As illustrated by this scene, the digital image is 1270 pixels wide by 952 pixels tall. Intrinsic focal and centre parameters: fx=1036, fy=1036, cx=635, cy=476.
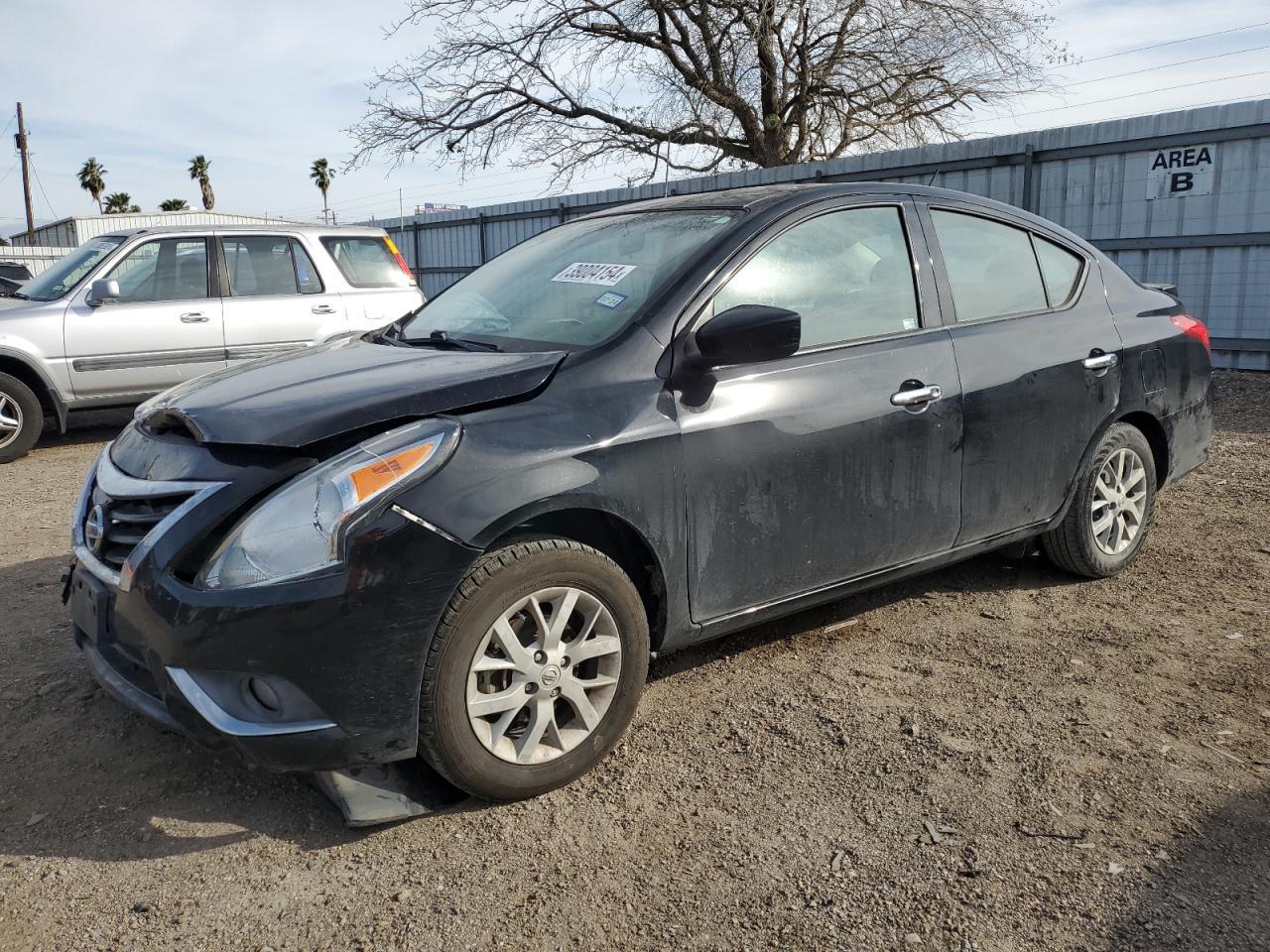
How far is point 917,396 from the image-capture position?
141 inches

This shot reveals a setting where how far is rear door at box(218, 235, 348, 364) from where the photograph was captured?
873cm

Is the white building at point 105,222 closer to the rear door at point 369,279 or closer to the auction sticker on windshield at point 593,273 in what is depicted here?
the rear door at point 369,279

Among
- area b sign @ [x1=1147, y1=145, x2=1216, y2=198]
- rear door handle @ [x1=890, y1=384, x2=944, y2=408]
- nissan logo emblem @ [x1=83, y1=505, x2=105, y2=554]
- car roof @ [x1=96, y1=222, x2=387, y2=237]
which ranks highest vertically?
area b sign @ [x1=1147, y1=145, x2=1216, y2=198]

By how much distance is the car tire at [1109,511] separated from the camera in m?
4.32

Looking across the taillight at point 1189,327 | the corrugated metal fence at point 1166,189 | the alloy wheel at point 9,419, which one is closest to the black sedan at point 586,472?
the taillight at point 1189,327

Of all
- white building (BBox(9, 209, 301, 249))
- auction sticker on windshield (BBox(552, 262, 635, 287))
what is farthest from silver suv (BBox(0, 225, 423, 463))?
white building (BBox(9, 209, 301, 249))

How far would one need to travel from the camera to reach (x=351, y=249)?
9.44 meters

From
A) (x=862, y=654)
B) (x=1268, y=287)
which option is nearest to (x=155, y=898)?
(x=862, y=654)

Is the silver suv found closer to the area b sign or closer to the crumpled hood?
the crumpled hood

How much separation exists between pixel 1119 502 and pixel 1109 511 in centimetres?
7

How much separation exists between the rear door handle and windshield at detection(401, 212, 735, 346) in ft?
2.75

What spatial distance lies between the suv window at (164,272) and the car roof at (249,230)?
0.11 m

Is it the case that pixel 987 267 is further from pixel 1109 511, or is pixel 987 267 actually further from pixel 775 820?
pixel 775 820

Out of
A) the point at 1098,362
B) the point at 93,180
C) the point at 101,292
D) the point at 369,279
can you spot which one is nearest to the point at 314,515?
the point at 1098,362
